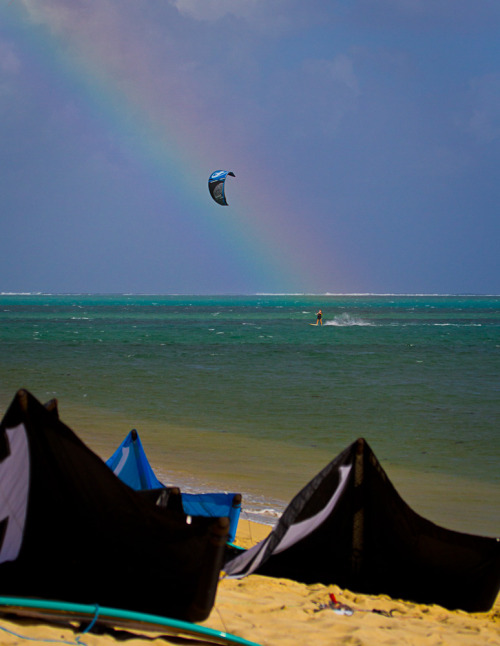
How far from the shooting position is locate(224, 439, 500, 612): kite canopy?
438 cm

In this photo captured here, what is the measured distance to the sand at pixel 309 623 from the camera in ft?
11.7

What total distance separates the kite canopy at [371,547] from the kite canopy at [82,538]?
41.5 inches

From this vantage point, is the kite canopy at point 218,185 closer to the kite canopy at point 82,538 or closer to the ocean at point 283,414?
the ocean at point 283,414

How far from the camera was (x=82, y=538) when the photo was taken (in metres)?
3.74

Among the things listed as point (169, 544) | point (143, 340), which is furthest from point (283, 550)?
point (143, 340)

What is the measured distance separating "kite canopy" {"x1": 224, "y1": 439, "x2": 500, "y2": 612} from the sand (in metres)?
0.11

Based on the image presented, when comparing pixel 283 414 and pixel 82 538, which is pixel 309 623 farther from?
pixel 283 414

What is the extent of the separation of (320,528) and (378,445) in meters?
7.09

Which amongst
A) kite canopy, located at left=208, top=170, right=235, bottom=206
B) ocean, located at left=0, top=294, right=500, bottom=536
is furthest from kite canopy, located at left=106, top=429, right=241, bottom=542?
kite canopy, located at left=208, top=170, right=235, bottom=206

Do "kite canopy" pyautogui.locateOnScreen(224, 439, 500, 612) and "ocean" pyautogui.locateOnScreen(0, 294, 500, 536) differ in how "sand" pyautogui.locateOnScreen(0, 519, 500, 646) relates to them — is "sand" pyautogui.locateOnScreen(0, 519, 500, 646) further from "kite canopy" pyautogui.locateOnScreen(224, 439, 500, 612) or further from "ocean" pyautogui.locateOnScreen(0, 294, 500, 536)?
"ocean" pyautogui.locateOnScreen(0, 294, 500, 536)

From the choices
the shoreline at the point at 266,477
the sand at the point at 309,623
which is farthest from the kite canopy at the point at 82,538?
the shoreline at the point at 266,477

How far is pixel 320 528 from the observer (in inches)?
179

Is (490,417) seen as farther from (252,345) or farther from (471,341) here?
(471,341)

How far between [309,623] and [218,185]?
16.2 metres
